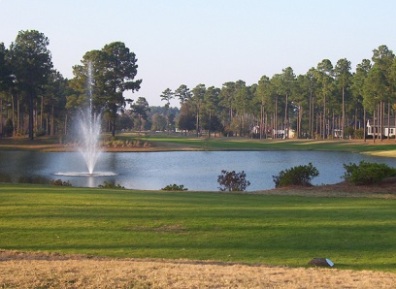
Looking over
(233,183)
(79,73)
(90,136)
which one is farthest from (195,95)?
(233,183)

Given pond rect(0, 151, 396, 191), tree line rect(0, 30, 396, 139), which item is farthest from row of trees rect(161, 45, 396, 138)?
pond rect(0, 151, 396, 191)

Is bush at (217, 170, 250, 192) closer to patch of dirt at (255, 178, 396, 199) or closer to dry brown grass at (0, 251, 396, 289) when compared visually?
patch of dirt at (255, 178, 396, 199)

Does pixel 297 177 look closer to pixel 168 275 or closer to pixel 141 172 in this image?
pixel 141 172

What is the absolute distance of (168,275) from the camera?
1026cm

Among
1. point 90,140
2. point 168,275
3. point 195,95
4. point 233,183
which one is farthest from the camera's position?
point 195,95

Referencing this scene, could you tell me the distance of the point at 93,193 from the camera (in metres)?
22.8

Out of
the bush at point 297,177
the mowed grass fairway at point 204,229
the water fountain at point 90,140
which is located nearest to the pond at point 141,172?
the water fountain at point 90,140

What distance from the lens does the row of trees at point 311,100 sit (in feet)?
309

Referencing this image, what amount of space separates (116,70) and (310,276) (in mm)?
72853

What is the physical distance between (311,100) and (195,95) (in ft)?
173

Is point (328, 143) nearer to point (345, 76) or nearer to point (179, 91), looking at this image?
point (345, 76)

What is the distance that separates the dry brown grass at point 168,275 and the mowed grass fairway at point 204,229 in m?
1.39

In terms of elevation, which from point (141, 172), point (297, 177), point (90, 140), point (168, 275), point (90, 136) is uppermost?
point (90, 136)

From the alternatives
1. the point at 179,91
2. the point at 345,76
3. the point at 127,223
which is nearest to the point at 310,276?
the point at 127,223
